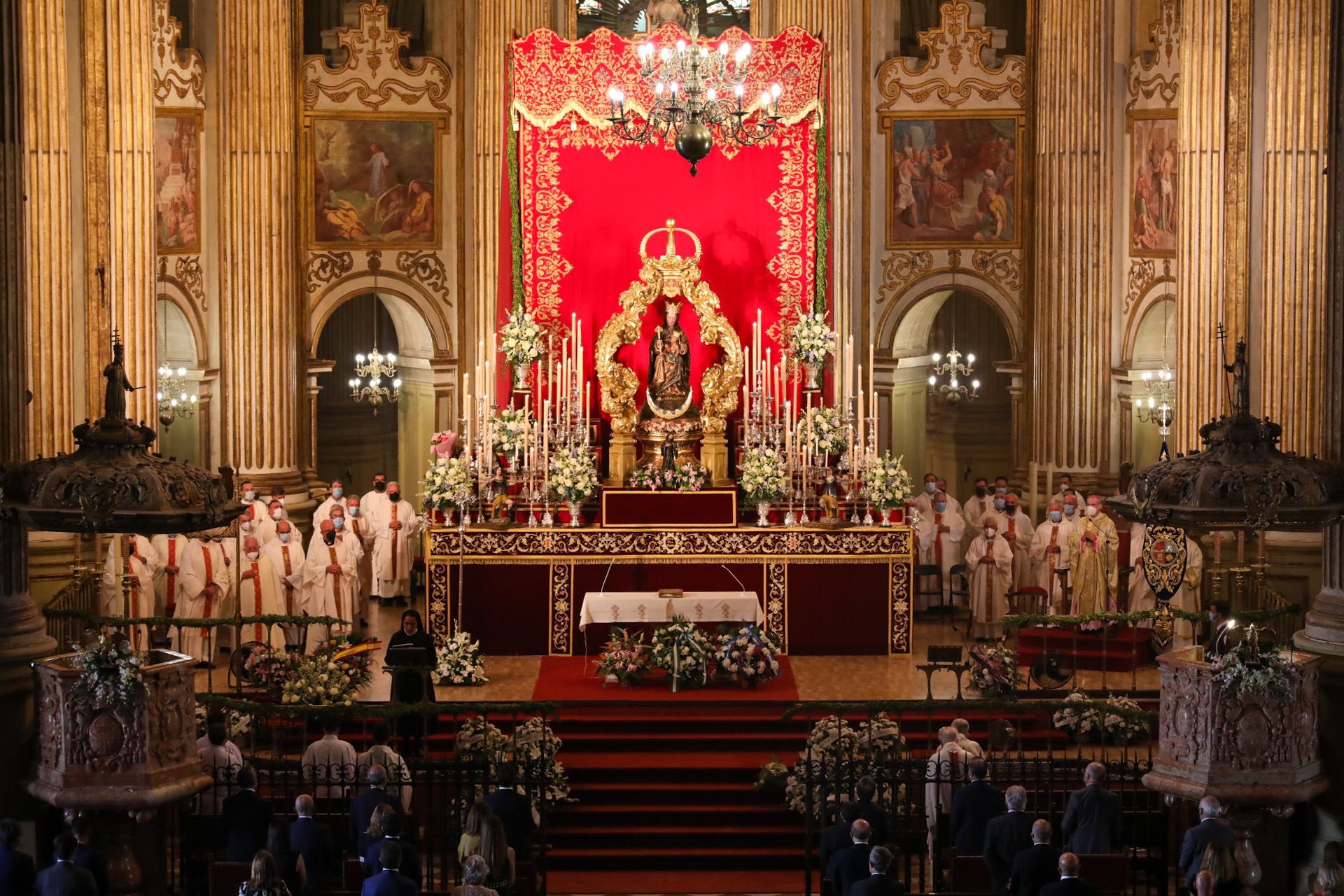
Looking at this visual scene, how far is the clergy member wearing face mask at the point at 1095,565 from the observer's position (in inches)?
875

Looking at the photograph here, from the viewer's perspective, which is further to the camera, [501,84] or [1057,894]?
[501,84]

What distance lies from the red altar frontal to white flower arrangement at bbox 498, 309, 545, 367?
2.48 meters

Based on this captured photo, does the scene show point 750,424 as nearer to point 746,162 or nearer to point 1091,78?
point 746,162

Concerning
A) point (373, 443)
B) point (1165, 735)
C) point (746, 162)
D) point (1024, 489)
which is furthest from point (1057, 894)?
point (373, 443)

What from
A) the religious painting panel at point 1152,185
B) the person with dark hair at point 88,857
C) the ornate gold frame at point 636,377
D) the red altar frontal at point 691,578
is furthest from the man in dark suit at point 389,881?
A: the religious painting panel at point 1152,185

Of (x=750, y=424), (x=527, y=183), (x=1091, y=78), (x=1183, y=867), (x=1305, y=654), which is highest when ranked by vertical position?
(x=1091, y=78)

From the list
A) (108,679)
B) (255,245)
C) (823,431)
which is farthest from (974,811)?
(255,245)

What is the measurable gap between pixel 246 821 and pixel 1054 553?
1183cm

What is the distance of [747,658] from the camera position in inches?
760

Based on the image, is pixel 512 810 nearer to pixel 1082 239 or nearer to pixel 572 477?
pixel 572 477

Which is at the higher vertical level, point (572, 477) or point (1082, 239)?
point (1082, 239)

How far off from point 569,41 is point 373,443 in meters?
11.9

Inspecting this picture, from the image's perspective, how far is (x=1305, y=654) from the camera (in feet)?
48.6

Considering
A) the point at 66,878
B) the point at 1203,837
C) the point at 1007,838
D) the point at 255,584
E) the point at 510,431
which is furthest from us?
the point at 255,584
